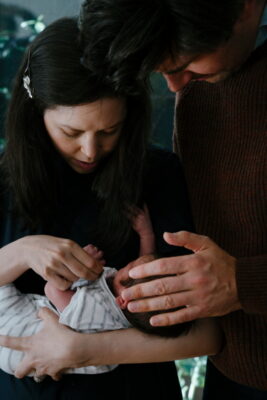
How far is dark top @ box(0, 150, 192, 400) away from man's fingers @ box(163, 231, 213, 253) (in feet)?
0.93

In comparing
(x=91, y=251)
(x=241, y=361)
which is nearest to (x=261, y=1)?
(x=91, y=251)

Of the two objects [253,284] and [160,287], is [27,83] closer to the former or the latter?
[160,287]

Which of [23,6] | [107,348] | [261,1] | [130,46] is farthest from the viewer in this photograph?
[23,6]

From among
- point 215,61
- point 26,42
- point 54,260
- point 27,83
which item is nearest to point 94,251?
point 54,260

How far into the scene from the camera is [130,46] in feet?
3.64

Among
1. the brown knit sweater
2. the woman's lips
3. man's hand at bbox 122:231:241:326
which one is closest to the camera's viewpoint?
man's hand at bbox 122:231:241:326

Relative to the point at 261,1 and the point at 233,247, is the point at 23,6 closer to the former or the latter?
the point at 261,1

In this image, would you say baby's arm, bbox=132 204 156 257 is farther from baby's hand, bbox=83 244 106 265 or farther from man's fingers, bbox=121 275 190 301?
man's fingers, bbox=121 275 190 301

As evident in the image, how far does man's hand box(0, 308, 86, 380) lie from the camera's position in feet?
4.36

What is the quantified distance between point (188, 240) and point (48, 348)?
460mm

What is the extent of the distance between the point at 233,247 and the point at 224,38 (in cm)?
51

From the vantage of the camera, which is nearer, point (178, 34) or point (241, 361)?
point (178, 34)

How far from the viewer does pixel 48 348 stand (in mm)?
1355

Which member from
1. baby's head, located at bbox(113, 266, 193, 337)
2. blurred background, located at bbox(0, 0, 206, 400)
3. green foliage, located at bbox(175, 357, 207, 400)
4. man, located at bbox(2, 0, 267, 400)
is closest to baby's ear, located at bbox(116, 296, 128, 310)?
baby's head, located at bbox(113, 266, 193, 337)
